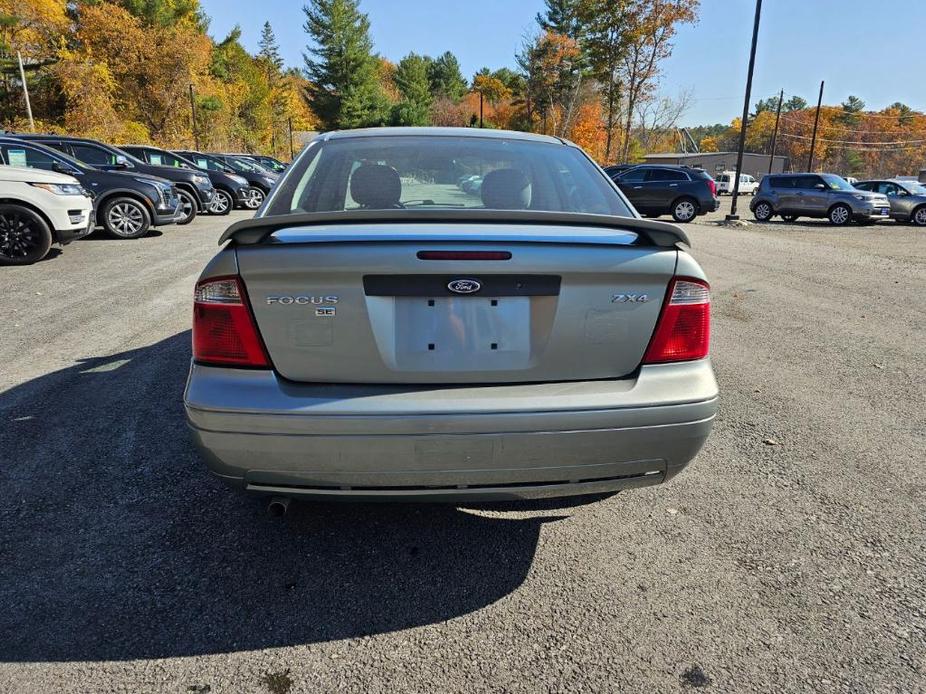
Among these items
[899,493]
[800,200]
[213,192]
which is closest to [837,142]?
[800,200]

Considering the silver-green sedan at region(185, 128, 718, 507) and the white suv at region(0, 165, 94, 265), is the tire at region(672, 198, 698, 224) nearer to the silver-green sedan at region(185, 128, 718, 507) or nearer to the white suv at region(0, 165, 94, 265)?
the white suv at region(0, 165, 94, 265)

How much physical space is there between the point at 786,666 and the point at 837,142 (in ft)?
387

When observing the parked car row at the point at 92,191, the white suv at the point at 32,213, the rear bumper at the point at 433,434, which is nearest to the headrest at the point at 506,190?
the rear bumper at the point at 433,434

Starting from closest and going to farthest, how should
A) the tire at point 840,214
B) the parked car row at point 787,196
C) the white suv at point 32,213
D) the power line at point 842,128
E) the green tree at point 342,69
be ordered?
1. the white suv at point 32,213
2. the parked car row at point 787,196
3. the tire at point 840,214
4. the green tree at point 342,69
5. the power line at point 842,128

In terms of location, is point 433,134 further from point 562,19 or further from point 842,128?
point 842,128

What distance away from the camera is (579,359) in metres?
2.07

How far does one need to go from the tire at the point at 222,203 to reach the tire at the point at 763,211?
1765cm

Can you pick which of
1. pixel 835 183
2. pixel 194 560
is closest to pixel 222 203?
pixel 194 560

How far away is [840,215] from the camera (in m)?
20.3

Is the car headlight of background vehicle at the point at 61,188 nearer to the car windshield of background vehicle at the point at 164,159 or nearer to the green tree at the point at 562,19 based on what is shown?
the car windshield of background vehicle at the point at 164,159

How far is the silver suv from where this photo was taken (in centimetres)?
1998

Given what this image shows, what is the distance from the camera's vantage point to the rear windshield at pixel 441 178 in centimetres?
282

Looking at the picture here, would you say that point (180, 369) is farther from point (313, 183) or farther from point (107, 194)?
point (107, 194)

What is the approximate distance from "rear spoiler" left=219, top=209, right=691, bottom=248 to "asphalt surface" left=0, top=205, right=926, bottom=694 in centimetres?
127
